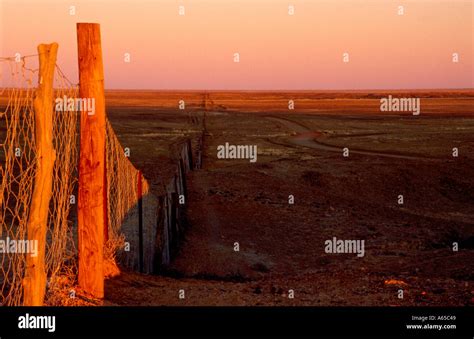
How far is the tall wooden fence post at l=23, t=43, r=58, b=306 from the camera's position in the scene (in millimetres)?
5742

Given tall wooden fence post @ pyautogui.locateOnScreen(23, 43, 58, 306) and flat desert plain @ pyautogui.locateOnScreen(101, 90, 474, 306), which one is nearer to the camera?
tall wooden fence post @ pyautogui.locateOnScreen(23, 43, 58, 306)

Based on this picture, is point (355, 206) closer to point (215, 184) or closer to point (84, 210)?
point (215, 184)

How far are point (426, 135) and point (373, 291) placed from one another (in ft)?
117

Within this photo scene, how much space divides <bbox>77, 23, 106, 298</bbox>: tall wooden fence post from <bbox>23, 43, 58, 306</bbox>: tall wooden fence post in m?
1.48

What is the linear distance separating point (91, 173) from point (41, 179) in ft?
5.45

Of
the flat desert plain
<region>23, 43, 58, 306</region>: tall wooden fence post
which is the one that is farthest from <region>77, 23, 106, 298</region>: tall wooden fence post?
<region>23, 43, 58, 306</region>: tall wooden fence post

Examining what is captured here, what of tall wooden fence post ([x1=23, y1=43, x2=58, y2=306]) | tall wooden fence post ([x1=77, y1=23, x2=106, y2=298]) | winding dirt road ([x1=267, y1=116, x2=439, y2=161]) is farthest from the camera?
winding dirt road ([x1=267, y1=116, x2=439, y2=161])

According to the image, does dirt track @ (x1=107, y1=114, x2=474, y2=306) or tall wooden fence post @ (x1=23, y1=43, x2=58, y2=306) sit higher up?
tall wooden fence post @ (x1=23, y1=43, x2=58, y2=306)

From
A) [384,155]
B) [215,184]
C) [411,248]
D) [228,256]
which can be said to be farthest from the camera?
[384,155]

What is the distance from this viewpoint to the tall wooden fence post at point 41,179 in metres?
5.74

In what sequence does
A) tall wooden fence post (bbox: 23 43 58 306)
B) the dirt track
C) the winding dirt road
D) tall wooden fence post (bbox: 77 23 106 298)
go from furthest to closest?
the winding dirt road, the dirt track, tall wooden fence post (bbox: 77 23 106 298), tall wooden fence post (bbox: 23 43 58 306)

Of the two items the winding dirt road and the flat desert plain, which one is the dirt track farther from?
the winding dirt road
